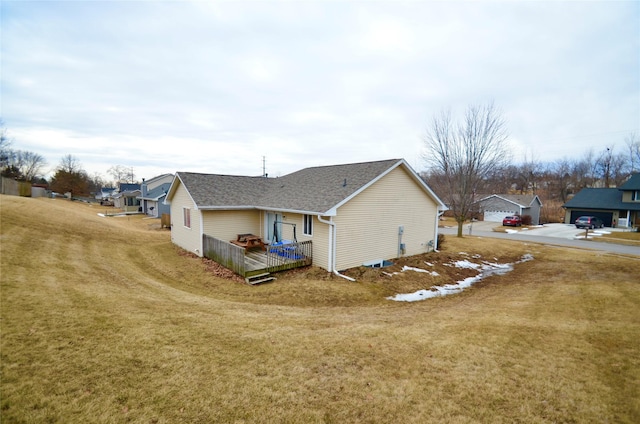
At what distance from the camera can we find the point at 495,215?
143 feet

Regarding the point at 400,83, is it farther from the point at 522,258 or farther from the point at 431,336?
the point at 431,336

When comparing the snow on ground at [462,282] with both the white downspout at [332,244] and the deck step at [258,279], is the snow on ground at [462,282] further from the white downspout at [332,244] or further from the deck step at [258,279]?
the deck step at [258,279]

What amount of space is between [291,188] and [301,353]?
13.2 m

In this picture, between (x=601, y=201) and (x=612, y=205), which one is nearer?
(x=612, y=205)

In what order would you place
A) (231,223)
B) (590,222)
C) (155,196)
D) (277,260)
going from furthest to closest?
(155,196), (590,222), (231,223), (277,260)

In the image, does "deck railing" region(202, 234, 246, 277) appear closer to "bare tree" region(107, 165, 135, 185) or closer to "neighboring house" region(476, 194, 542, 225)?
"neighboring house" region(476, 194, 542, 225)

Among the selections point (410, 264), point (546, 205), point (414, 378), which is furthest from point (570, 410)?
point (546, 205)

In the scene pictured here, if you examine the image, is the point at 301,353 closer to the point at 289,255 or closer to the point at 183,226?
the point at 289,255

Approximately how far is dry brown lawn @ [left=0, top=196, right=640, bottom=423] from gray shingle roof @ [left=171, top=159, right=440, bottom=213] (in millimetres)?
4834

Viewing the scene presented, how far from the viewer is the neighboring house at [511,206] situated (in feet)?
133

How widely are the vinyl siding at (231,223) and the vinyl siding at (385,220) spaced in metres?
6.62

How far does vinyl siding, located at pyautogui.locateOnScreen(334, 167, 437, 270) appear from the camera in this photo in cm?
1342

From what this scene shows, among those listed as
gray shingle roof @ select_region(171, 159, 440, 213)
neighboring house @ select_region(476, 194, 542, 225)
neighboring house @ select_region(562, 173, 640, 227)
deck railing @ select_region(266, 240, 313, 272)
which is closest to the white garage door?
neighboring house @ select_region(476, 194, 542, 225)

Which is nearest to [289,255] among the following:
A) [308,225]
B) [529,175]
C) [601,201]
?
[308,225]
